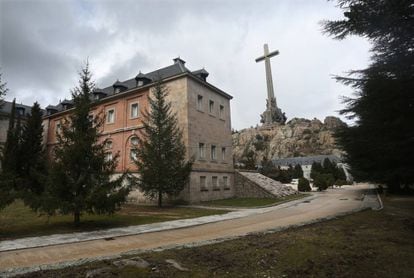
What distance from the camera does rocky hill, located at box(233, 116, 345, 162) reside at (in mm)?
125625

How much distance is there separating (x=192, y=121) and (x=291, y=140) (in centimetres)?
10813

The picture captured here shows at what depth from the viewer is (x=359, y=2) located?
9914 mm

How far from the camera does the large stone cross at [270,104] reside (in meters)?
91.6

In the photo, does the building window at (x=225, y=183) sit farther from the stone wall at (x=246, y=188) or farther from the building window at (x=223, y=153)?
the building window at (x=223, y=153)

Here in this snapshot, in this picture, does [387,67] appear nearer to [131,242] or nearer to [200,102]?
[131,242]

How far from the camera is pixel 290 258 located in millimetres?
7082

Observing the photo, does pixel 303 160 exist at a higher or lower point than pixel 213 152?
higher

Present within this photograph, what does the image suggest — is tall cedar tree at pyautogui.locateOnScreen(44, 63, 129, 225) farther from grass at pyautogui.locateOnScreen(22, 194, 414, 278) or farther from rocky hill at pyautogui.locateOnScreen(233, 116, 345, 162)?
rocky hill at pyautogui.locateOnScreen(233, 116, 345, 162)

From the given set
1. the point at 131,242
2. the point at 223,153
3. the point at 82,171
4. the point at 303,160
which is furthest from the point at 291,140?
the point at 131,242

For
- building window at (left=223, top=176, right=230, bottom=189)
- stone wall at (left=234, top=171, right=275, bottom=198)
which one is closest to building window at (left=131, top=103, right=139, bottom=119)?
building window at (left=223, top=176, right=230, bottom=189)

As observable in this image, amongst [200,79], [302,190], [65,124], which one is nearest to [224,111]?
[200,79]

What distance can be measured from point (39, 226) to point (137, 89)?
1860cm

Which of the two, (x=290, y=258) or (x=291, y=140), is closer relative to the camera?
(x=290, y=258)

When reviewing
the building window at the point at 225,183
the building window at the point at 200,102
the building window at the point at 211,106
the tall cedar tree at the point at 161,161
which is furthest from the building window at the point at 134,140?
the building window at the point at 225,183
